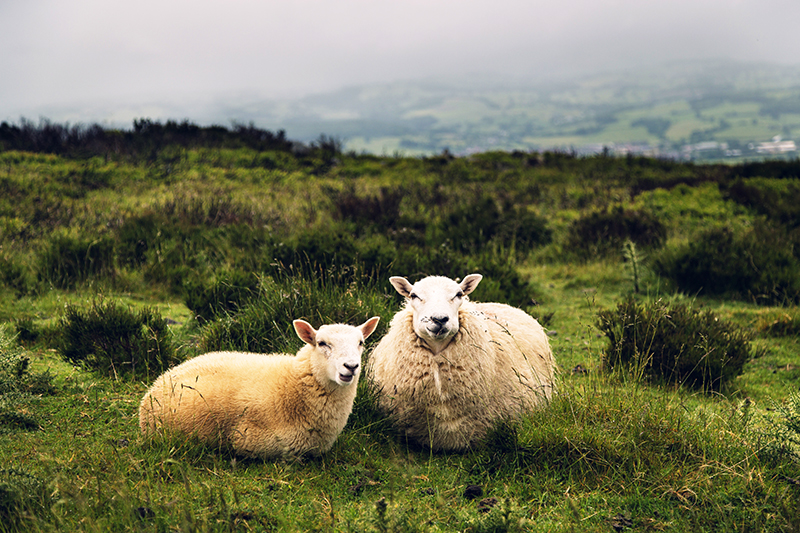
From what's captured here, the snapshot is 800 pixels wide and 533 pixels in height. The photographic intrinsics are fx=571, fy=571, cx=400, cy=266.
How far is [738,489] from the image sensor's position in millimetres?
3439

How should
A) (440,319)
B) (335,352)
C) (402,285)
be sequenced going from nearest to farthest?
(335,352) < (440,319) < (402,285)

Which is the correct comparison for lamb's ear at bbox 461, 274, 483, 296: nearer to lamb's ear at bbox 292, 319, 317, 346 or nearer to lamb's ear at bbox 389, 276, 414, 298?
lamb's ear at bbox 389, 276, 414, 298

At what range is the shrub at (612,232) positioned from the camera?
464 inches

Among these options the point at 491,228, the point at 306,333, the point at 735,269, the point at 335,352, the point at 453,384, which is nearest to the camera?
the point at 335,352

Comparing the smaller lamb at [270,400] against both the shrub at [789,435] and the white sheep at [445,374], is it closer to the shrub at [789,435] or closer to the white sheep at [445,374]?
the white sheep at [445,374]

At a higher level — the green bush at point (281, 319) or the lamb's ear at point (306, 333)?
the lamb's ear at point (306, 333)

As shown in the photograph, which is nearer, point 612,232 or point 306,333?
point 306,333

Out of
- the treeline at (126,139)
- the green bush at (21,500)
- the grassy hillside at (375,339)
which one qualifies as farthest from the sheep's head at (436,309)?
the treeline at (126,139)

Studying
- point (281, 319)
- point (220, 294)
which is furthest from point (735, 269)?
point (220, 294)

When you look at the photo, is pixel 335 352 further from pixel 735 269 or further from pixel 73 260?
pixel 735 269

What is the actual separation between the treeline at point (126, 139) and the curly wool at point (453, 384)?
57.8 feet

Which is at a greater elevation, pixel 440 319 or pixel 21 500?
pixel 440 319

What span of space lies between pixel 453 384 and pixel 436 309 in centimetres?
65

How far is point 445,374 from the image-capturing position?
175 inches
